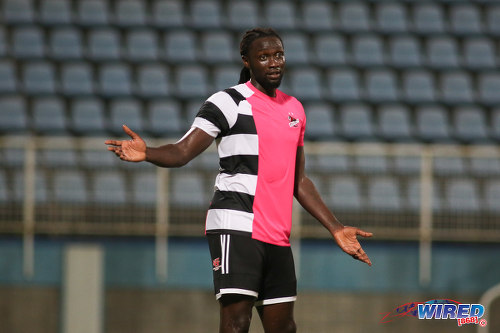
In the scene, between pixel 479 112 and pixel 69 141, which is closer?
pixel 69 141

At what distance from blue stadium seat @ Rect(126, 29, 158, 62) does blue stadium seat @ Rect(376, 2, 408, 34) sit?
10.3 ft

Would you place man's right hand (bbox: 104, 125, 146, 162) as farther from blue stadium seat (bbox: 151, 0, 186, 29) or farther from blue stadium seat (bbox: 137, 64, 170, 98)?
blue stadium seat (bbox: 151, 0, 186, 29)

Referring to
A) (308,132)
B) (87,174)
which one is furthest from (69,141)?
(308,132)

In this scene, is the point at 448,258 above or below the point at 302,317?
above

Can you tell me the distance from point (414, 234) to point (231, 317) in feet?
13.7

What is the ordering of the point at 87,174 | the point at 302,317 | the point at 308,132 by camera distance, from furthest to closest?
the point at 308,132 < the point at 87,174 < the point at 302,317

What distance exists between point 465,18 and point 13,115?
6307 mm

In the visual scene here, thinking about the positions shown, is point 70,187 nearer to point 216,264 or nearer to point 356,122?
point 356,122

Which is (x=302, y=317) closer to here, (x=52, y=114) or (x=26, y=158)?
(x=26, y=158)

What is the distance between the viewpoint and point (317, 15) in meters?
10.5

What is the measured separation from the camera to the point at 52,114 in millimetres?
8992

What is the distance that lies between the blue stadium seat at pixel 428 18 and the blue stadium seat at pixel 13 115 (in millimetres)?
5423

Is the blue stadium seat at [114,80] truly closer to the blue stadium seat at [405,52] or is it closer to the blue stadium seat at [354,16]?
the blue stadium seat at [354,16]

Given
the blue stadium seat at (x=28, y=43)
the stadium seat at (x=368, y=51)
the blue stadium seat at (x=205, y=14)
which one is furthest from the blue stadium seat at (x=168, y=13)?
the stadium seat at (x=368, y=51)
